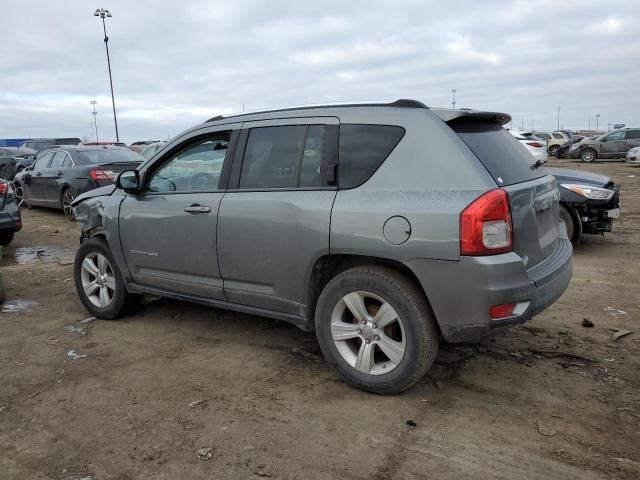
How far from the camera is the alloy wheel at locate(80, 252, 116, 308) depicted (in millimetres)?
4906

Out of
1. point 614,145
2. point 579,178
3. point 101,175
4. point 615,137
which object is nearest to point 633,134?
point 615,137

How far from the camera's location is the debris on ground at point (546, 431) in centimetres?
289

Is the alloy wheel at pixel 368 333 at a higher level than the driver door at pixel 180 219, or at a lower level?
lower

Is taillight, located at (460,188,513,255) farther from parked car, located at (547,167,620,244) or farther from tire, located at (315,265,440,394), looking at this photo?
parked car, located at (547,167,620,244)

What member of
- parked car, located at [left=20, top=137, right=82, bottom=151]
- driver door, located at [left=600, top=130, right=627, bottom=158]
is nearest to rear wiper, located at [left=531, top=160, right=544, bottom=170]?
driver door, located at [left=600, top=130, right=627, bottom=158]

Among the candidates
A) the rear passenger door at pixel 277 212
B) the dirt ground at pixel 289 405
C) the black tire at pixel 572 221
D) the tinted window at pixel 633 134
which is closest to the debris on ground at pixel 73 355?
the dirt ground at pixel 289 405

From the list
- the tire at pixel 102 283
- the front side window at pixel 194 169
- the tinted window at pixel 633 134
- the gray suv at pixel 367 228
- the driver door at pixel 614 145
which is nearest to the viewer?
the gray suv at pixel 367 228

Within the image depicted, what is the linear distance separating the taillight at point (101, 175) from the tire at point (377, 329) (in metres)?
8.21

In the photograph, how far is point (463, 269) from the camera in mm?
2945

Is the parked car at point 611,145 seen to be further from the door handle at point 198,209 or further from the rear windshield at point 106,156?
the door handle at point 198,209

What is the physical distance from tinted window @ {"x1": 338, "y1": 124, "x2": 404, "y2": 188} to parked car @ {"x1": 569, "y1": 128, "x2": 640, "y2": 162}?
28477 mm

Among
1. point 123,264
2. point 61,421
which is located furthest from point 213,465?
point 123,264

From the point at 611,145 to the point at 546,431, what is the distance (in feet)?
94.8

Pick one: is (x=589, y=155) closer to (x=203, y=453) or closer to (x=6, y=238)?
(x=6, y=238)
